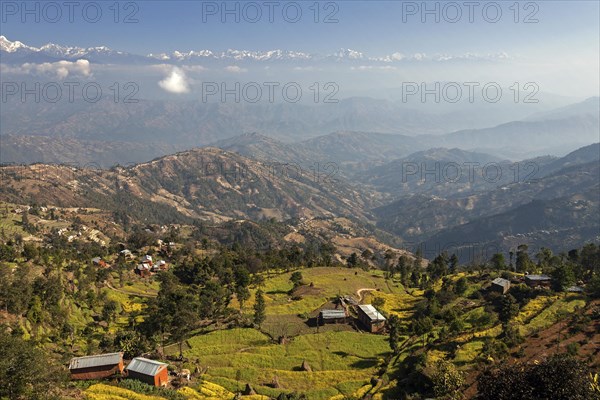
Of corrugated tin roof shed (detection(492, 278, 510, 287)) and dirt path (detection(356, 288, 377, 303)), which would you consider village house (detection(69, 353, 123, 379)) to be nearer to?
dirt path (detection(356, 288, 377, 303))

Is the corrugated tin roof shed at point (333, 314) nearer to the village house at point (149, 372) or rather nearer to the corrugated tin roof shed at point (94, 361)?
the village house at point (149, 372)

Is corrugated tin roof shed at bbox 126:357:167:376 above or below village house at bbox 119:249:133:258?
below

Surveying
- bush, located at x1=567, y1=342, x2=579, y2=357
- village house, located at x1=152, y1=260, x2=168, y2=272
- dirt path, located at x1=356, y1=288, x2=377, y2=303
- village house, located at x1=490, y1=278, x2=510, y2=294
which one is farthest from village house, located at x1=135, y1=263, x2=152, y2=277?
bush, located at x1=567, y1=342, x2=579, y2=357

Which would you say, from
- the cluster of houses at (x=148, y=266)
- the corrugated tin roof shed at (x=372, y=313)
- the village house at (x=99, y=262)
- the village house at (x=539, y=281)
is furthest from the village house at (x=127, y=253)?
the village house at (x=539, y=281)

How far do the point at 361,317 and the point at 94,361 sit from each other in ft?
167

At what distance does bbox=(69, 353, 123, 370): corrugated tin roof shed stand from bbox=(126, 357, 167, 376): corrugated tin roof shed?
3.52m

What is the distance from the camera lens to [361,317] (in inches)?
3445

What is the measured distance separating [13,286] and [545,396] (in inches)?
3239

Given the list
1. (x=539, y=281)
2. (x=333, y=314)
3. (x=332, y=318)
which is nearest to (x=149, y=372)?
(x=332, y=318)

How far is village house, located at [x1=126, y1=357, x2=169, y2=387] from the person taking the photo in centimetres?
5234

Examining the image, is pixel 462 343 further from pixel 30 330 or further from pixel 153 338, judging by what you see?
pixel 30 330

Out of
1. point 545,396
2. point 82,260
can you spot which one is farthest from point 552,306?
point 82,260

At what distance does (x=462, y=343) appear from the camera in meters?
69.1

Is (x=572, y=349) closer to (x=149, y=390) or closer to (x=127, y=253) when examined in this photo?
(x=149, y=390)
